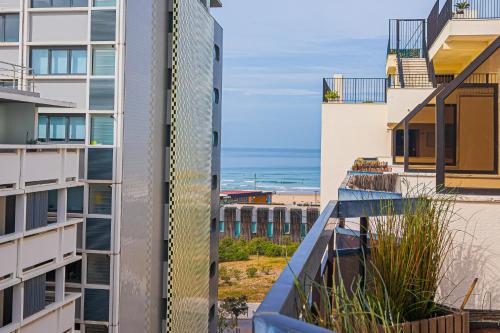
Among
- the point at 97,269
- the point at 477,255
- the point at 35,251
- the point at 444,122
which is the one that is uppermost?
the point at 444,122

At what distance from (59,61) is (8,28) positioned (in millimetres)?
1767

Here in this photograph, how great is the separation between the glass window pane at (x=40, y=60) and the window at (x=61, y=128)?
1225mm

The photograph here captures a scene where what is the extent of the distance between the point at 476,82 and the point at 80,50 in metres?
12.7

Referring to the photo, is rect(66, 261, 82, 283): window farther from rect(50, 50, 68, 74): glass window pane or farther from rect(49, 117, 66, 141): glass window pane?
rect(50, 50, 68, 74): glass window pane

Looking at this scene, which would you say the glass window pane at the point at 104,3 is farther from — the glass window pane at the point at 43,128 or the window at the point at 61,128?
the glass window pane at the point at 43,128

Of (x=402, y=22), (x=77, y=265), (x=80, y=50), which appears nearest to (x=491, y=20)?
(x=402, y=22)

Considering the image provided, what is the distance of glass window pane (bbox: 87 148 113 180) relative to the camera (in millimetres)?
16438

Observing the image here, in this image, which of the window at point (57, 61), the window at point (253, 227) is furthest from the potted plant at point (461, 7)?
the window at point (253, 227)

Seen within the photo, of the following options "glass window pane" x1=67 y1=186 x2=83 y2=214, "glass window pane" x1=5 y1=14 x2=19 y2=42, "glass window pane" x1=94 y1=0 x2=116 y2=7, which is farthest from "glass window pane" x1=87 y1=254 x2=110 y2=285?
"glass window pane" x1=94 y1=0 x2=116 y2=7

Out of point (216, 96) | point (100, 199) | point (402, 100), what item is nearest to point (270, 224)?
point (216, 96)

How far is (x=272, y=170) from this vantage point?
4006 inches

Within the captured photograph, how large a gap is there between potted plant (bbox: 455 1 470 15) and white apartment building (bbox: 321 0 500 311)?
29mm

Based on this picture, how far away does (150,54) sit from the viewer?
18641mm

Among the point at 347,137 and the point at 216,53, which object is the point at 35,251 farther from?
the point at 216,53
